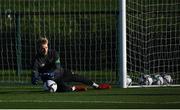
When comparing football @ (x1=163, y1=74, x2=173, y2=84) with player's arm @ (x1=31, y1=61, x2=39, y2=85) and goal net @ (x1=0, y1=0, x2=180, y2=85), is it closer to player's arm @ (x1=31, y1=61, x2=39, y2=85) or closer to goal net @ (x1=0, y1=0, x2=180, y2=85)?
goal net @ (x1=0, y1=0, x2=180, y2=85)

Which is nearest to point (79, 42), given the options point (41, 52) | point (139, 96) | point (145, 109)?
point (41, 52)

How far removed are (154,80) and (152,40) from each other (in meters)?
1.49

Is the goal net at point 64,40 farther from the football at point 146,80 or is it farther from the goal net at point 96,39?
the football at point 146,80

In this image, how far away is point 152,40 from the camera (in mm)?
18828

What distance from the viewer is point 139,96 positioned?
15.1 meters

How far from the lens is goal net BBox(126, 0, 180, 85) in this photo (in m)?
18.0

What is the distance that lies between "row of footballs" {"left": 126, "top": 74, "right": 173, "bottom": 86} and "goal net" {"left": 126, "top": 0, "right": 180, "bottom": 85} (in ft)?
0.20

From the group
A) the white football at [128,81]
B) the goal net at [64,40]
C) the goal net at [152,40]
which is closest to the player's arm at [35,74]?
the white football at [128,81]

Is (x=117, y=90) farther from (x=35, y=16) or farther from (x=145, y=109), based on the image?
(x=35, y=16)

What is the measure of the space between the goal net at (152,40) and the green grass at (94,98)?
4.38 ft

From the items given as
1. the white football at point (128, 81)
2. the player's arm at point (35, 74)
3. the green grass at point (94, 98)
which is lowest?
the green grass at point (94, 98)

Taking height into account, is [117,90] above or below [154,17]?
below

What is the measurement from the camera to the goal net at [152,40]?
1802 centimetres

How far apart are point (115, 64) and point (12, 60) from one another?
254cm
